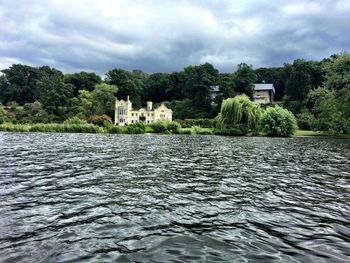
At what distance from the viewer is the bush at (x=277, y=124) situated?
2564 inches

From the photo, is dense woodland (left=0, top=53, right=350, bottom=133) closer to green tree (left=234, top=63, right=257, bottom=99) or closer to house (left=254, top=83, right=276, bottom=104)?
green tree (left=234, top=63, right=257, bottom=99)

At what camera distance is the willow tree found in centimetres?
6706

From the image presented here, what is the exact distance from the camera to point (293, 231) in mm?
8375

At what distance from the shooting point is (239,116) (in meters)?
67.3

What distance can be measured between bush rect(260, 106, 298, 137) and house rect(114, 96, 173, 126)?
59.7 m

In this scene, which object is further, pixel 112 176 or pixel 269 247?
pixel 112 176

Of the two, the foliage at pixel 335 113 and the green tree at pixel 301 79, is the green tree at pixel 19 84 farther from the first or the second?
the foliage at pixel 335 113

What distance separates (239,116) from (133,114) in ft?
218

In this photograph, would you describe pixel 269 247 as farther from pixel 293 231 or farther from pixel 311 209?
pixel 311 209

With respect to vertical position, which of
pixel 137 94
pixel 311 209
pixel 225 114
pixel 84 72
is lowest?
pixel 311 209

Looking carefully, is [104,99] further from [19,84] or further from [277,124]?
[19,84]

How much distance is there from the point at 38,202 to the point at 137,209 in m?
3.30

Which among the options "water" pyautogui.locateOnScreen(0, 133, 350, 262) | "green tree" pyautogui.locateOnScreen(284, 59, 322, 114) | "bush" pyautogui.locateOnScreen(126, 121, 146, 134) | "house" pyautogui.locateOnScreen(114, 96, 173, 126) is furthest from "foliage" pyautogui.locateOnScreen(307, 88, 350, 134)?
"house" pyautogui.locateOnScreen(114, 96, 173, 126)

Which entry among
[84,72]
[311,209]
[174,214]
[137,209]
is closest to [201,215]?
[174,214]
